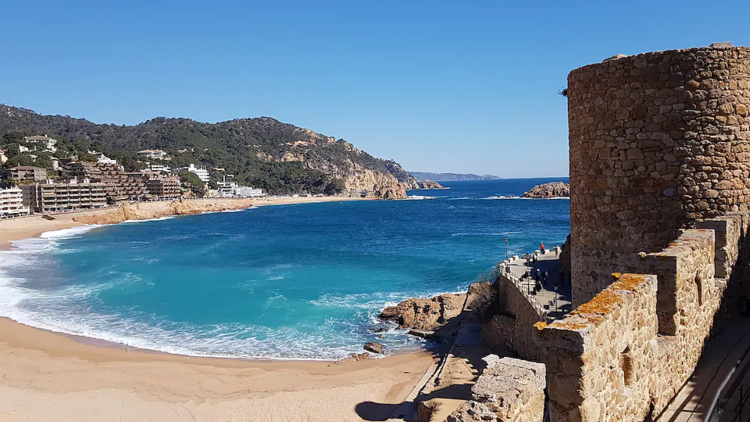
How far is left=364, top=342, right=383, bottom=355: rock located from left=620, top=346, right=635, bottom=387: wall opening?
17.0m

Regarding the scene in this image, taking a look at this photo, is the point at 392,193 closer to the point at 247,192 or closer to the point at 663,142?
the point at 247,192

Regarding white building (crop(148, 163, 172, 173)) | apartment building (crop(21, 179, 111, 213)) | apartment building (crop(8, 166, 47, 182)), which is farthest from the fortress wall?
white building (crop(148, 163, 172, 173))

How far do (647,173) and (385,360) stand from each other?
50.0ft

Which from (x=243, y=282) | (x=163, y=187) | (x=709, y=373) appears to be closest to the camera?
(x=709, y=373)

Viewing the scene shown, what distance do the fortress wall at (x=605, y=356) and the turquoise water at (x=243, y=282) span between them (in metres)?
17.3

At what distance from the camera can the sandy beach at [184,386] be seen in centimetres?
1537

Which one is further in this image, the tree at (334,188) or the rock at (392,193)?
the tree at (334,188)

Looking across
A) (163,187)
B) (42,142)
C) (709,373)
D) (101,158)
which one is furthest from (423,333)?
(42,142)

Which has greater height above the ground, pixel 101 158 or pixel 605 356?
pixel 101 158

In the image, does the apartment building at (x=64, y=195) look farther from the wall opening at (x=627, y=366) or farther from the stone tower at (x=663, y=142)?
the wall opening at (x=627, y=366)

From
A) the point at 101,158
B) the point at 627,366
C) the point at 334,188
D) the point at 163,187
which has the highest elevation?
the point at 101,158

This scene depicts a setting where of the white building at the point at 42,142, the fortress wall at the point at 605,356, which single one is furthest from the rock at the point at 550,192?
the fortress wall at the point at 605,356

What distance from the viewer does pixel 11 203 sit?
7981cm

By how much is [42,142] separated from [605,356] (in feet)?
486
